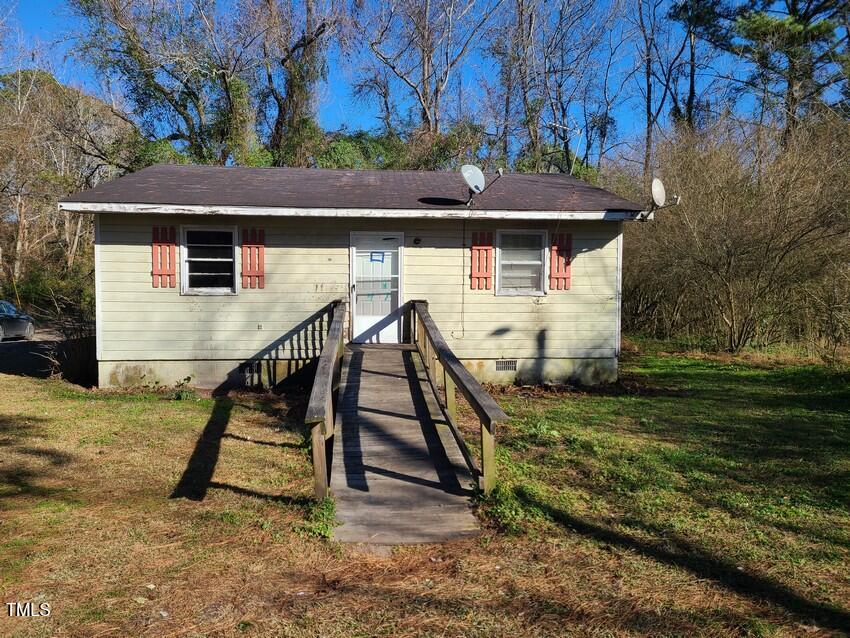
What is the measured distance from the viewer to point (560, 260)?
10.4m

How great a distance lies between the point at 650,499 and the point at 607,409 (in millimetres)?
3735

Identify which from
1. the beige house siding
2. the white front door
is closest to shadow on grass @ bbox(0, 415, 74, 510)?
the beige house siding

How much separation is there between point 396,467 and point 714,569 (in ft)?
9.03

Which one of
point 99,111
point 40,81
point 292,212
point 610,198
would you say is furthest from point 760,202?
point 40,81

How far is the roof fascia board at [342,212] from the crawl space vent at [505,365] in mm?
2574

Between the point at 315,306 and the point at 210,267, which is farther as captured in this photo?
the point at 315,306

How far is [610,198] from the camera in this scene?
10672 mm

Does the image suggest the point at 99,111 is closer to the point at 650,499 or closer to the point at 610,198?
the point at 610,198

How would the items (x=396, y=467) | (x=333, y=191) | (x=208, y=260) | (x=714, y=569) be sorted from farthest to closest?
(x=333, y=191)
(x=208, y=260)
(x=396, y=467)
(x=714, y=569)

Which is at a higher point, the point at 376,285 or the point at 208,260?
the point at 208,260

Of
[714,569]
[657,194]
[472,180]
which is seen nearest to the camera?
[714,569]

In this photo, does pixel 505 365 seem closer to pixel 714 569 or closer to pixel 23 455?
pixel 714 569

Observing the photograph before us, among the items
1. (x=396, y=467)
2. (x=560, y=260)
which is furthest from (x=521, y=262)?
(x=396, y=467)

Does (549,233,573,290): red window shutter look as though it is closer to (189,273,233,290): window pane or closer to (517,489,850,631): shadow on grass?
(189,273,233,290): window pane
